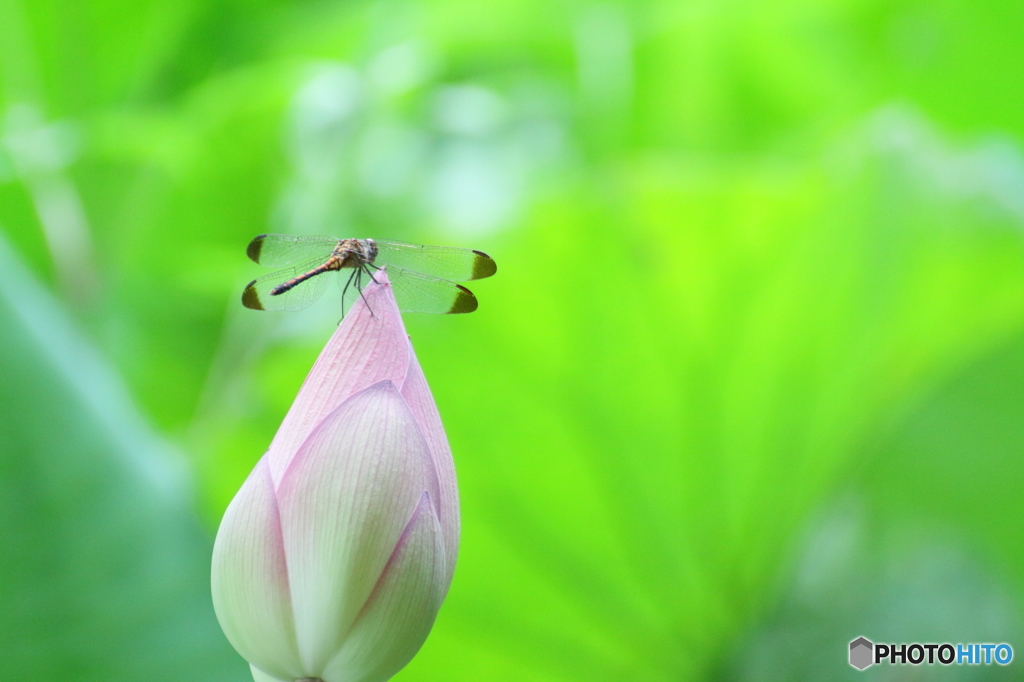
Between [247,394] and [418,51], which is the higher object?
[418,51]

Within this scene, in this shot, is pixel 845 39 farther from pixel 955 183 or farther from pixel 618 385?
pixel 618 385

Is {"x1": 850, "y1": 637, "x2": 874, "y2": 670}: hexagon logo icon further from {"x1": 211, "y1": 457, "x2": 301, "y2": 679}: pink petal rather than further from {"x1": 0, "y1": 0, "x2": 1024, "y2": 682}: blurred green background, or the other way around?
{"x1": 211, "y1": 457, "x2": 301, "y2": 679}: pink petal

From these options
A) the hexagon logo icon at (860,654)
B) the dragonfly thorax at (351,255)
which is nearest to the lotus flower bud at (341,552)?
the dragonfly thorax at (351,255)

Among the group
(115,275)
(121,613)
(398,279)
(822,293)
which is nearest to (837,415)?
(822,293)

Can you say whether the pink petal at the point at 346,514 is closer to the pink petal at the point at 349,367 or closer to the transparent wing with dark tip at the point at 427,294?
the pink petal at the point at 349,367

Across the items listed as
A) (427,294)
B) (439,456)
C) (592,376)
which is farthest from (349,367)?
(592,376)

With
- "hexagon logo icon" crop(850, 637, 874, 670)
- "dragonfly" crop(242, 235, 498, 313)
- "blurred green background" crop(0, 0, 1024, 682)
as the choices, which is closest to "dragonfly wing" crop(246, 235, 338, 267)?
"dragonfly" crop(242, 235, 498, 313)

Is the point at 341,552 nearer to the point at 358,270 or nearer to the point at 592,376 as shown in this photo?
the point at 358,270
